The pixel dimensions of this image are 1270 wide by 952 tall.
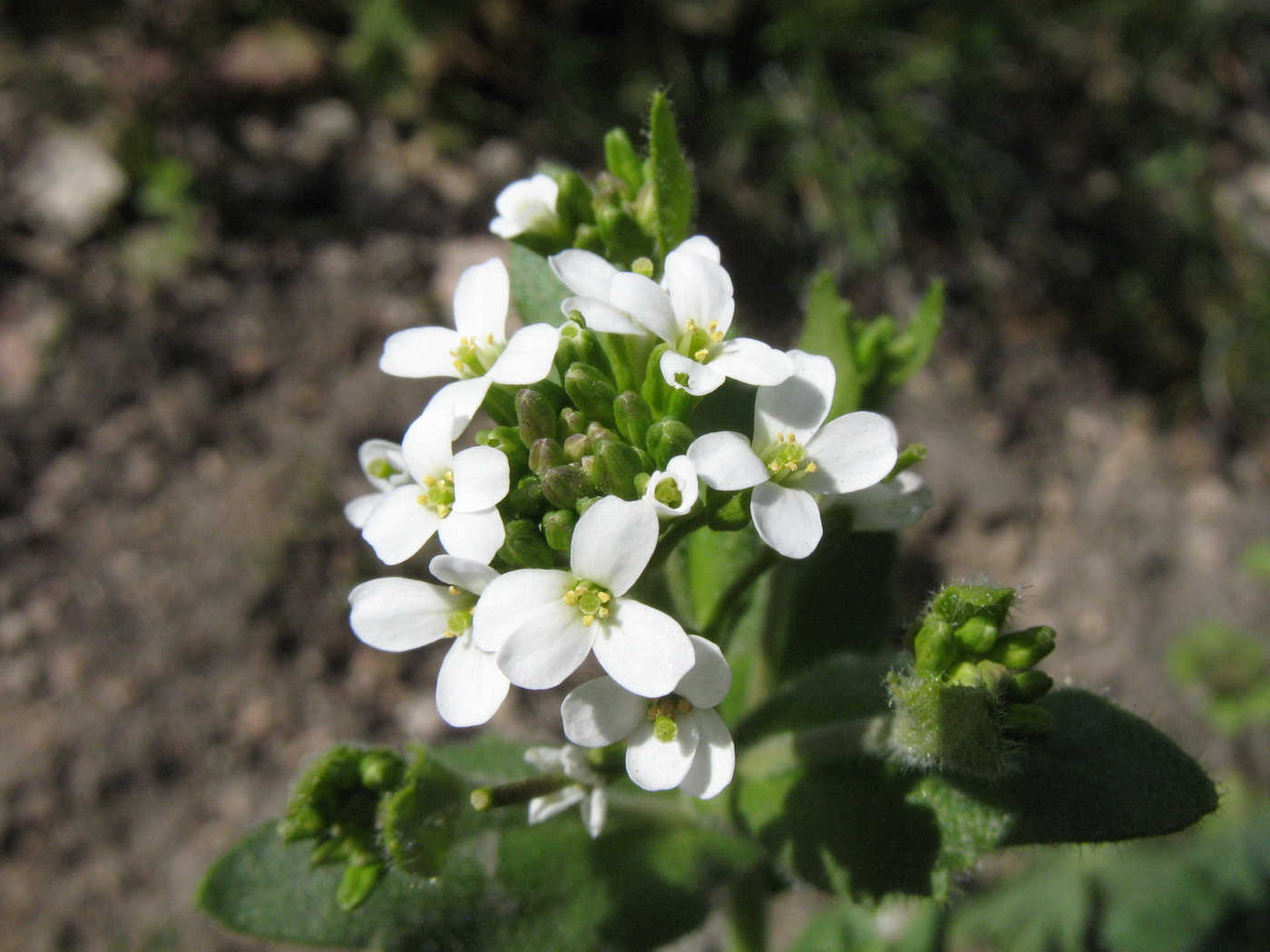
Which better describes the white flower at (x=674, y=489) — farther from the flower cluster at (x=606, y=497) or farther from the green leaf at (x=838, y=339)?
the green leaf at (x=838, y=339)

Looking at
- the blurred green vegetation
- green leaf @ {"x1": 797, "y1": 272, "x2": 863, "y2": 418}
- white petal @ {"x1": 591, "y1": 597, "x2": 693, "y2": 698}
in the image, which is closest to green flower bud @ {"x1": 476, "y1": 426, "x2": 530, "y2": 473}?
white petal @ {"x1": 591, "y1": 597, "x2": 693, "y2": 698}

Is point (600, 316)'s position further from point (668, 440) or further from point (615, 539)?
point (615, 539)

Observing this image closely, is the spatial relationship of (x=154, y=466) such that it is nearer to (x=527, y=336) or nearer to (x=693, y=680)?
(x=527, y=336)

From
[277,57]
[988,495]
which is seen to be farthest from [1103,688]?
[277,57]

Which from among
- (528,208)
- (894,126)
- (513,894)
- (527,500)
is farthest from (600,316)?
(894,126)

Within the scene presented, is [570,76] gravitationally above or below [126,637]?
above

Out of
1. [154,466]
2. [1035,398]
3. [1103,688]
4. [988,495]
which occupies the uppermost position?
[1103,688]

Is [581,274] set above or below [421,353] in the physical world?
above
